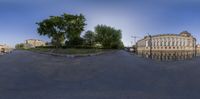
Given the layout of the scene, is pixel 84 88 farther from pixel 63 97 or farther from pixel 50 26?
pixel 50 26

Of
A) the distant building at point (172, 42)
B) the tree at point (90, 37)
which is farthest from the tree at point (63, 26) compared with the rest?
the distant building at point (172, 42)

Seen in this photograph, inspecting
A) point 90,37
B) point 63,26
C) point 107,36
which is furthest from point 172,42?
point 63,26

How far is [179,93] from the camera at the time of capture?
1355cm

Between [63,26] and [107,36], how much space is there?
37009 mm

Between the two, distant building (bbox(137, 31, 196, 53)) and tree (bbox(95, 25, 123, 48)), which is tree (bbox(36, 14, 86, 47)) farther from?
distant building (bbox(137, 31, 196, 53))

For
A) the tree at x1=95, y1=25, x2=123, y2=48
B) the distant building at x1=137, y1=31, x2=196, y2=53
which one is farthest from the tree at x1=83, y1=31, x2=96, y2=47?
the distant building at x1=137, y1=31, x2=196, y2=53

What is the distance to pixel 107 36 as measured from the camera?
11869cm

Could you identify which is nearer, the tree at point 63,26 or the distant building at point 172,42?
the tree at point 63,26

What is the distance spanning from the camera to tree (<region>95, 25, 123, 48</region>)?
11856cm

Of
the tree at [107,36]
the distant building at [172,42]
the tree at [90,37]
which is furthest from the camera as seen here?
the distant building at [172,42]

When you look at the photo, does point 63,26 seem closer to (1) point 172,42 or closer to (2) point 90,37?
(2) point 90,37

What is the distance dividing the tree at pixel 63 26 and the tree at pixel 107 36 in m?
33.8

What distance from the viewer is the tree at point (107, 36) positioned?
119 metres

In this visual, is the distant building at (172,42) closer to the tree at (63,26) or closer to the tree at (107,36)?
the tree at (107,36)
